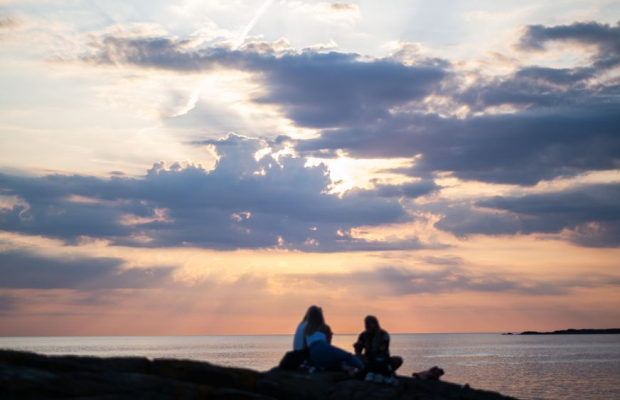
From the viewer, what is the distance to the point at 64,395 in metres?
13.1

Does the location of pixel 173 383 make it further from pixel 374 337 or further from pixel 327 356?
pixel 374 337

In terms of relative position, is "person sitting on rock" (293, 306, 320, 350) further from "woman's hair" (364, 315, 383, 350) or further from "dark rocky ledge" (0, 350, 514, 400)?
"woman's hair" (364, 315, 383, 350)

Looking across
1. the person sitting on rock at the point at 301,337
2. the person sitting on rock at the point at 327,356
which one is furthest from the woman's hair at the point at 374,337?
the person sitting on rock at the point at 301,337

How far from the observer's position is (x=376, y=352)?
20141 millimetres

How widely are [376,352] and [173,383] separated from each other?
7.20m

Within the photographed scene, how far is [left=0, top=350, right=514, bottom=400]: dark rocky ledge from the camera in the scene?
43.4ft

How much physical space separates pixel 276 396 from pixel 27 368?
19.2ft

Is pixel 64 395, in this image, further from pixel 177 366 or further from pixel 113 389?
pixel 177 366

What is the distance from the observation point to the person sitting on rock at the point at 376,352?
61.7 ft

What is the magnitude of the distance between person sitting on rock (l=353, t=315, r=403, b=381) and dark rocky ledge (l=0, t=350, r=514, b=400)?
51 centimetres

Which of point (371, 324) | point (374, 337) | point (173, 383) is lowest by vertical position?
point (173, 383)

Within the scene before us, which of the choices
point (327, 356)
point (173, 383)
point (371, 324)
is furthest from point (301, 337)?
point (173, 383)

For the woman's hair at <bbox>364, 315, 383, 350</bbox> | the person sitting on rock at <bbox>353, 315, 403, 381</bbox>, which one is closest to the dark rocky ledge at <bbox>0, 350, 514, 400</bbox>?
the person sitting on rock at <bbox>353, 315, 403, 381</bbox>

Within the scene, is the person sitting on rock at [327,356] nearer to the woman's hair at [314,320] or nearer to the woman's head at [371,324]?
the woman's hair at [314,320]
